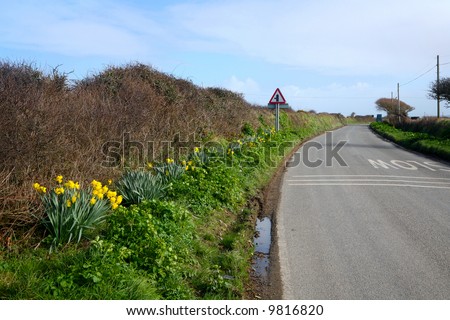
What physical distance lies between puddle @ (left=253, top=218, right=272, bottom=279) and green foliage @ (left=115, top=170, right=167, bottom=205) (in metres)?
1.88

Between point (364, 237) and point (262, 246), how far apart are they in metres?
1.71

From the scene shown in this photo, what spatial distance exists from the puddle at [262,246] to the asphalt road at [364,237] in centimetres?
22

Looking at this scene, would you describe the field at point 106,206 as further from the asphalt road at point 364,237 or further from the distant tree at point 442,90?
the distant tree at point 442,90

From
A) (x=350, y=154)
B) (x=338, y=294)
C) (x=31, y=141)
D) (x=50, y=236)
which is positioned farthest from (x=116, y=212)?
(x=350, y=154)

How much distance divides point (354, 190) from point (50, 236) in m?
8.65

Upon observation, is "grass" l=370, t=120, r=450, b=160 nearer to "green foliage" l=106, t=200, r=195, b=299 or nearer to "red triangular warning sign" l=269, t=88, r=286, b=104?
"red triangular warning sign" l=269, t=88, r=286, b=104

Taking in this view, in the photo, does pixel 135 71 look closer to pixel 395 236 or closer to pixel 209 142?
pixel 209 142

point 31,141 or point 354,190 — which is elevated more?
point 31,141

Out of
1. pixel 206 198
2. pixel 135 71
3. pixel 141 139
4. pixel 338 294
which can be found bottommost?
pixel 338 294

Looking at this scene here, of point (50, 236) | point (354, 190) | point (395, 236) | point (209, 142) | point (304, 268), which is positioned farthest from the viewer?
point (209, 142)

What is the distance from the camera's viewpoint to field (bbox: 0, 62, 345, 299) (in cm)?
494

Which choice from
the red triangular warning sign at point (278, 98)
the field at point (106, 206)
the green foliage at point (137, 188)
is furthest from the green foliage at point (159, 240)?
the red triangular warning sign at point (278, 98)

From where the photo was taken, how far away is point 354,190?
41.2 ft

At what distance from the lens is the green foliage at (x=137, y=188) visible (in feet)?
25.8
